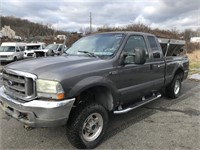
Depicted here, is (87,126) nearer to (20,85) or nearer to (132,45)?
(20,85)

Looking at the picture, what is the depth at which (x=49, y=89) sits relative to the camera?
3.05 meters

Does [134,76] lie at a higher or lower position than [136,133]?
higher

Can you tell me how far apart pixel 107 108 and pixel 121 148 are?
0.76 meters

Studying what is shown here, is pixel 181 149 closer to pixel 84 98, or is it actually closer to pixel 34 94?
pixel 84 98

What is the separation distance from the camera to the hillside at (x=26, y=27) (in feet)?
265

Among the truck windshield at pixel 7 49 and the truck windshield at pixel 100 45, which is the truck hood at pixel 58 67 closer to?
the truck windshield at pixel 100 45

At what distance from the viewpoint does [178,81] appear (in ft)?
22.3

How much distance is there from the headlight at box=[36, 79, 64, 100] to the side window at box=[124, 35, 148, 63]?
159cm

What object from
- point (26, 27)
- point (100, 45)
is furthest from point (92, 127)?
point (26, 27)

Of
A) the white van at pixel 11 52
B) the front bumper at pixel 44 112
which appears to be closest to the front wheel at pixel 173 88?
the front bumper at pixel 44 112

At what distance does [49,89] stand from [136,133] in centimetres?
197

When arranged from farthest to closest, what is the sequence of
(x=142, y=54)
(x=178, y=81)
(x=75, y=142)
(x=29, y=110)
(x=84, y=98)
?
(x=178, y=81) < (x=142, y=54) < (x=84, y=98) < (x=75, y=142) < (x=29, y=110)

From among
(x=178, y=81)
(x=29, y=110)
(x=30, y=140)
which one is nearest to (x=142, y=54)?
(x=29, y=110)

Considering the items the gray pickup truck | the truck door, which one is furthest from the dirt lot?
the truck door
